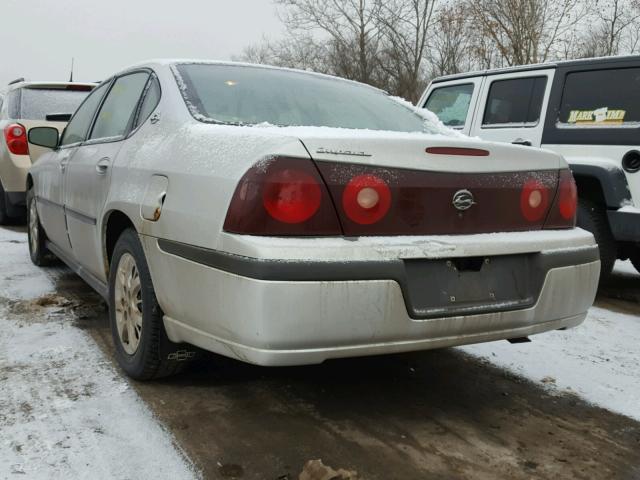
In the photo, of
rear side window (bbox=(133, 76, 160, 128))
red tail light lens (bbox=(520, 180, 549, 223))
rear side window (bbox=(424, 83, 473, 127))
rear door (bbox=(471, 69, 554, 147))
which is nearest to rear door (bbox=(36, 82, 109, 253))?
rear side window (bbox=(133, 76, 160, 128))

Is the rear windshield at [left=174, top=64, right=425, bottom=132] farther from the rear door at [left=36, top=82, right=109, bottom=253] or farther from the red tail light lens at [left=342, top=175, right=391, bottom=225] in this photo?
the rear door at [left=36, top=82, right=109, bottom=253]

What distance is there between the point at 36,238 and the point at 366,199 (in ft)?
13.4

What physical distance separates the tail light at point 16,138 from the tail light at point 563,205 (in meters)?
6.28

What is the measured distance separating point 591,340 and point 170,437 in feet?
8.65

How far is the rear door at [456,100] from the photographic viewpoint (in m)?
6.25

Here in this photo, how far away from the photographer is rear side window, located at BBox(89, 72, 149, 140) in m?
3.28

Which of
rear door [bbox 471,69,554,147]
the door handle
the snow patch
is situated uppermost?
rear door [bbox 471,69,554,147]

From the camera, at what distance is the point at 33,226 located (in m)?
5.40

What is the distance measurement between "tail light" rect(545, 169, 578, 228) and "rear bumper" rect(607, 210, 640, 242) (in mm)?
2200

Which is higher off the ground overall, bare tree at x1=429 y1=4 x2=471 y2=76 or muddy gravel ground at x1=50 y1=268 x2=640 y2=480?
bare tree at x1=429 y1=4 x2=471 y2=76

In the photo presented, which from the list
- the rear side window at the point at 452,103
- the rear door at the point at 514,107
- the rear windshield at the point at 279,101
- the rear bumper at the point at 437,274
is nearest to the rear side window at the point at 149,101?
the rear windshield at the point at 279,101

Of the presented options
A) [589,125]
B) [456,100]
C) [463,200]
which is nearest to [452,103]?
[456,100]

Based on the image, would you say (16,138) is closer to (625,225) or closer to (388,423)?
(388,423)

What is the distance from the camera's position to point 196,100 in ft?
9.07
